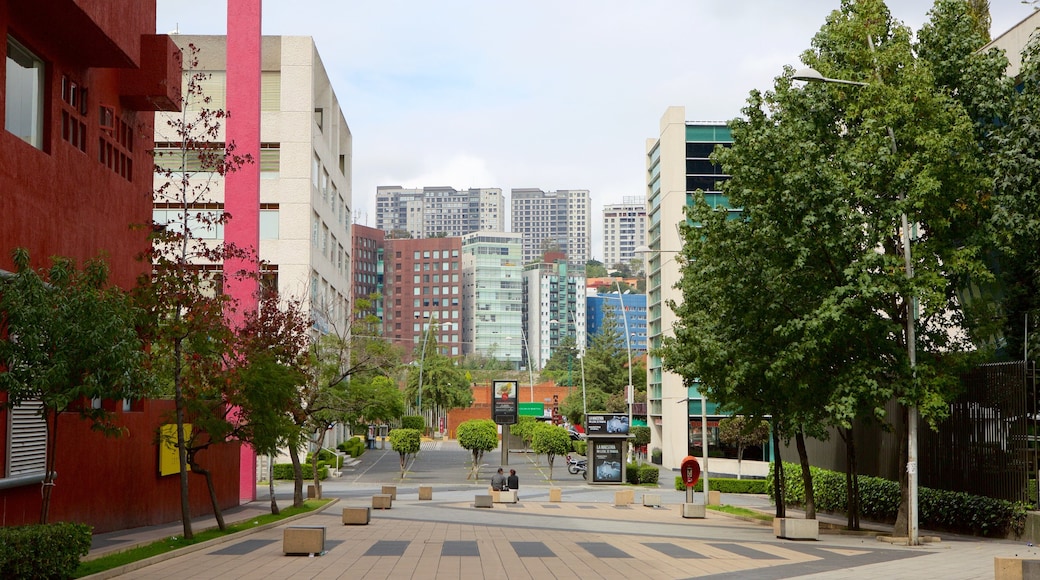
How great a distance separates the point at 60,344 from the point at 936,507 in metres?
22.2

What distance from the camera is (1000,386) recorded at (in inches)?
1043

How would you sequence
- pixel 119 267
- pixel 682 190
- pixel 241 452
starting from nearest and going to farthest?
pixel 119 267, pixel 241 452, pixel 682 190

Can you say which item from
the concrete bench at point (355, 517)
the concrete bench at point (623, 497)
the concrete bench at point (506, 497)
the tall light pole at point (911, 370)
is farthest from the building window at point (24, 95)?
the concrete bench at point (623, 497)

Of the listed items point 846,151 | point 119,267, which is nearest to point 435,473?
point 119,267

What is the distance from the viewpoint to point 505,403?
63.1 m

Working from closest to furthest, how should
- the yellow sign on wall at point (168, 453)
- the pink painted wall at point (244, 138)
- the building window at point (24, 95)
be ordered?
the building window at point (24, 95) < the yellow sign on wall at point (168, 453) < the pink painted wall at point (244, 138)

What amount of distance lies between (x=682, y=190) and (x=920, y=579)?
62447mm

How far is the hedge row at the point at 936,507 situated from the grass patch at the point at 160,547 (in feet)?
59.3

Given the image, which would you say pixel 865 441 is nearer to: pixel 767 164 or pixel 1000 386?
pixel 1000 386

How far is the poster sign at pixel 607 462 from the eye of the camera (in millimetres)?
60719

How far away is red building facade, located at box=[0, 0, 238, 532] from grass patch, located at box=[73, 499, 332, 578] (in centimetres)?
228

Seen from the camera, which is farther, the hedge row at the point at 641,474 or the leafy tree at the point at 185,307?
the hedge row at the point at 641,474

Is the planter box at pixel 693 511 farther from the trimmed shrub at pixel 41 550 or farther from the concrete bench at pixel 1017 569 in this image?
the trimmed shrub at pixel 41 550

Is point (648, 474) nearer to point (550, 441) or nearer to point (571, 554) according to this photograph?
point (550, 441)
